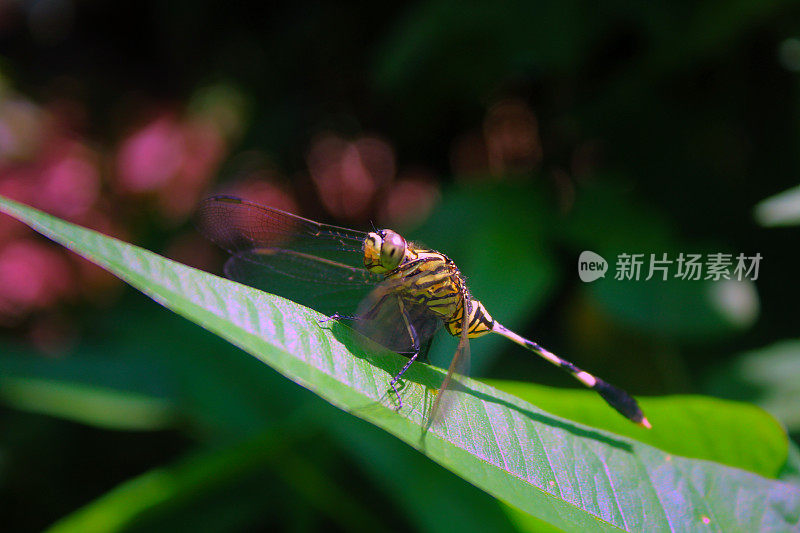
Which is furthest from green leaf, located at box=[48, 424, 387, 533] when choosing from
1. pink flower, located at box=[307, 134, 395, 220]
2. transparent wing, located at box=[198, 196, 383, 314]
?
pink flower, located at box=[307, 134, 395, 220]

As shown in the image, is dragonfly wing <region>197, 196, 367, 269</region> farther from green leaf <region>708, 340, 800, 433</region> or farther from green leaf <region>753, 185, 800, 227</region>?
green leaf <region>708, 340, 800, 433</region>

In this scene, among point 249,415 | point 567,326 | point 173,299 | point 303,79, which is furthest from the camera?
point 303,79

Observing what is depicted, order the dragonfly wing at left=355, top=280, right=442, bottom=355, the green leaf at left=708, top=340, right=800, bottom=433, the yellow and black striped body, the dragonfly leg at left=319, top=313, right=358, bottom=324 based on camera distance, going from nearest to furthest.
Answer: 1. the dragonfly leg at left=319, top=313, right=358, bottom=324
2. the dragonfly wing at left=355, top=280, right=442, bottom=355
3. the yellow and black striped body
4. the green leaf at left=708, top=340, right=800, bottom=433

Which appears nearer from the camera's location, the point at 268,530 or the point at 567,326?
the point at 268,530

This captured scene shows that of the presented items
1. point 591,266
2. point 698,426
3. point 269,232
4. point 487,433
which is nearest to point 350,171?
point 591,266

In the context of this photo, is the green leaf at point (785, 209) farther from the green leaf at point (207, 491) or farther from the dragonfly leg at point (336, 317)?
the green leaf at point (207, 491)

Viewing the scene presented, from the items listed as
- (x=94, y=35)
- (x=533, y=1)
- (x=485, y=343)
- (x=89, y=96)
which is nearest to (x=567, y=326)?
(x=485, y=343)

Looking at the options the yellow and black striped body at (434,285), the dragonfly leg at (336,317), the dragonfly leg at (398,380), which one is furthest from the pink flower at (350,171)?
the dragonfly leg at (398,380)

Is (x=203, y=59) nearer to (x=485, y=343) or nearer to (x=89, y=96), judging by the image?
(x=89, y=96)
